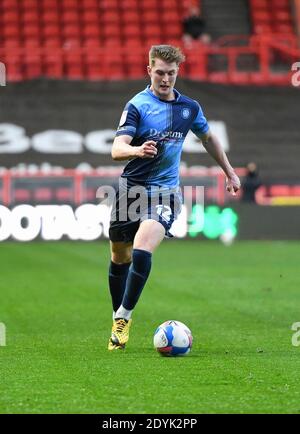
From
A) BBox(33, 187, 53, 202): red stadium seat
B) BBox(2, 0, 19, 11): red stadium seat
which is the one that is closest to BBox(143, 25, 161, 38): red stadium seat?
BBox(2, 0, 19, 11): red stadium seat

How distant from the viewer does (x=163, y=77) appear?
930 centimetres

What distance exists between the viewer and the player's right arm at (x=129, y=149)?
8.62 metres

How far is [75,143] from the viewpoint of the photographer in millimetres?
28422

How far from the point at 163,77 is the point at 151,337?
2423mm

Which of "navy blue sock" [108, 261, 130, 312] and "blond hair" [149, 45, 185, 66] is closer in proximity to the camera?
"blond hair" [149, 45, 185, 66]

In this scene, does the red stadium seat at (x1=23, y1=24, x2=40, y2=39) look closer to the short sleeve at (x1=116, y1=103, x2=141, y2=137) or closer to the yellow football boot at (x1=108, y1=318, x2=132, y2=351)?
the short sleeve at (x1=116, y1=103, x2=141, y2=137)

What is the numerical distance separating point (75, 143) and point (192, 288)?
1339 centimetres

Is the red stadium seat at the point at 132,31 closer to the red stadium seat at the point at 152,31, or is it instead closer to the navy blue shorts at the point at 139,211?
the red stadium seat at the point at 152,31

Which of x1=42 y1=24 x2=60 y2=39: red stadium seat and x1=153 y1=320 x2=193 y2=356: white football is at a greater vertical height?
x1=42 y1=24 x2=60 y2=39: red stadium seat

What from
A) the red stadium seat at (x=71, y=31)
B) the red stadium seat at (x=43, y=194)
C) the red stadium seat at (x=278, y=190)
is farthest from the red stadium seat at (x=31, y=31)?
the red stadium seat at (x=278, y=190)

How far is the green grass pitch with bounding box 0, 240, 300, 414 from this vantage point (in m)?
6.93

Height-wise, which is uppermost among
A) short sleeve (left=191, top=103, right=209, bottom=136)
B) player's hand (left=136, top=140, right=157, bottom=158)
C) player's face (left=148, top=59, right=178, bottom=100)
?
player's face (left=148, top=59, right=178, bottom=100)

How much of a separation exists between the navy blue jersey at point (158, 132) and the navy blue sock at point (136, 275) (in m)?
0.65

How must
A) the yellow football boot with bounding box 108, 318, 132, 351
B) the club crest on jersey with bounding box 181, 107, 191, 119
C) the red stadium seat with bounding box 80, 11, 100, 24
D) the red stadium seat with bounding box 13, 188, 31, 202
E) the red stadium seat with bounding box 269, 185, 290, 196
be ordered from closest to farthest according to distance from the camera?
the yellow football boot with bounding box 108, 318, 132, 351 → the club crest on jersey with bounding box 181, 107, 191, 119 → the red stadium seat with bounding box 13, 188, 31, 202 → the red stadium seat with bounding box 269, 185, 290, 196 → the red stadium seat with bounding box 80, 11, 100, 24
